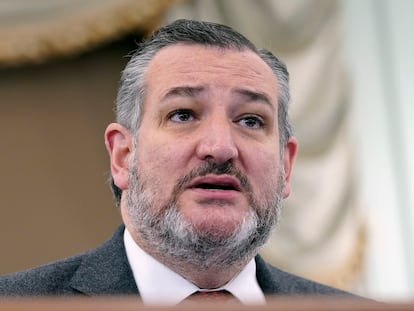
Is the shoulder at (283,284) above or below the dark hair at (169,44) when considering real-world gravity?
below

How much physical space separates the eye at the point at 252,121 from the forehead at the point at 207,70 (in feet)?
0.17

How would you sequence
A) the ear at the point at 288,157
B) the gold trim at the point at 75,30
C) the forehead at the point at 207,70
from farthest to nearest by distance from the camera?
1. the gold trim at the point at 75,30
2. the ear at the point at 288,157
3. the forehead at the point at 207,70

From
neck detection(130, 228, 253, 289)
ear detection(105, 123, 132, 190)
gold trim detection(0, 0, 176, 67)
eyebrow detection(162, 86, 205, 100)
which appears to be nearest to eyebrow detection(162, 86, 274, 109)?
eyebrow detection(162, 86, 205, 100)

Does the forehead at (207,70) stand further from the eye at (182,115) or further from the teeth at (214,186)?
the teeth at (214,186)

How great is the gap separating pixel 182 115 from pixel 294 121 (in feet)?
3.67

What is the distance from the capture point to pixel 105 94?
262cm

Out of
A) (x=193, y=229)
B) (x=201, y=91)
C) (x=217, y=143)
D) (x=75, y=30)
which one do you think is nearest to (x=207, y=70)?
(x=201, y=91)

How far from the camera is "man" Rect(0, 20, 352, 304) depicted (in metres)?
1.50

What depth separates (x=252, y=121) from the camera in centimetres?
159

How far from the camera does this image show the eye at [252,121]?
1.57 m

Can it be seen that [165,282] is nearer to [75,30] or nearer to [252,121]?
[252,121]

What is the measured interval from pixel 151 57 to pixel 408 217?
4.41 feet

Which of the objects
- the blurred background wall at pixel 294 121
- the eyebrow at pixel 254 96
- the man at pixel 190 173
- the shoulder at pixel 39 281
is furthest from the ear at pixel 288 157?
the blurred background wall at pixel 294 121

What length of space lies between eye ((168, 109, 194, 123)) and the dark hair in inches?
3.6
